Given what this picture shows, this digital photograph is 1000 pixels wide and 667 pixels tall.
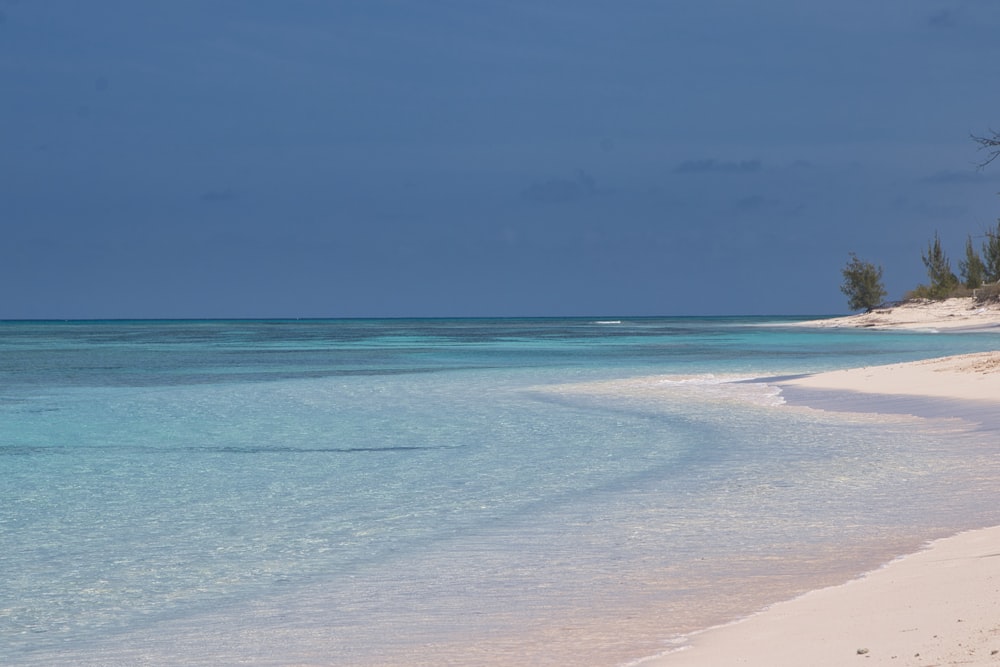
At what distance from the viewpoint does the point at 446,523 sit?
34.6ft

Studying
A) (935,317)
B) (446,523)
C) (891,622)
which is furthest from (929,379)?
(935,317)

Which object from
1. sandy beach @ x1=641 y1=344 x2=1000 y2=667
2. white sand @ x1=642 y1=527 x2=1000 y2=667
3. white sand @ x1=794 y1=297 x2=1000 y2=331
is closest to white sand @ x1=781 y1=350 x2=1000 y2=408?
sandy beach @ x1=641 y1=344 x2=1000 y2=667

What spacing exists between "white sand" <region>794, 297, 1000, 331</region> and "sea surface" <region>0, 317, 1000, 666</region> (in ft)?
226

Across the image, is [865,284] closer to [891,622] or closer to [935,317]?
[935,317]

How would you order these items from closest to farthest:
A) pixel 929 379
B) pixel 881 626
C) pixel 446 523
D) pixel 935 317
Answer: pixel 881 626 < pixel 446 523 < pixel 929 379 < pixel 935 317

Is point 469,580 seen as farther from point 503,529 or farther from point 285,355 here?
point 285,355

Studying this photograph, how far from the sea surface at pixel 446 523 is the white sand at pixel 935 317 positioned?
68.9m

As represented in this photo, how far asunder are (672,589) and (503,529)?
2747 millimetres

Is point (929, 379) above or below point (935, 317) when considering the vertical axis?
below

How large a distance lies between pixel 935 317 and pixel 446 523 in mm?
95500

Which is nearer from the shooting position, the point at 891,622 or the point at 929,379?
the point at 891,622

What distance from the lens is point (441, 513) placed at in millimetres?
11109

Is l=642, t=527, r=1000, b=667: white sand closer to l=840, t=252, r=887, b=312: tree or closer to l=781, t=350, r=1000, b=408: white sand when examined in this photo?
l=781, t=350, r=1000, b=408: white sand

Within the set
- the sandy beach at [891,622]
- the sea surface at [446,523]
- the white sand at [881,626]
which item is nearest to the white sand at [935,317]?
the sea surface at [446,523]
